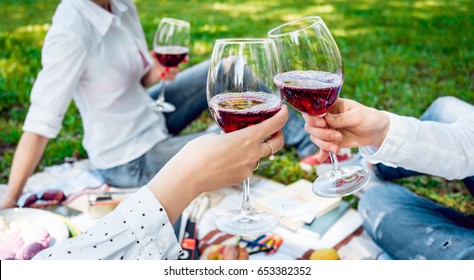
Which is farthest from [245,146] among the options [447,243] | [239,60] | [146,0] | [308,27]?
[146,0]

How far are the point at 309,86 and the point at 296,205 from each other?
1.38 meters

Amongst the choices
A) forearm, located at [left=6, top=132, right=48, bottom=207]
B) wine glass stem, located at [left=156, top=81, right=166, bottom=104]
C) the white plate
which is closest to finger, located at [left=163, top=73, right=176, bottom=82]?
wine glass stem, located at [left=156, top=81, right=166, bottom=104]

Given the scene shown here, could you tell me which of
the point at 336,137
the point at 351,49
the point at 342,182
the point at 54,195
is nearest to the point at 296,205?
the point at 342,182

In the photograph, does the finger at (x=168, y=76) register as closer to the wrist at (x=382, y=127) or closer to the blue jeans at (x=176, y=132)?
the blue jeans at (x=176, y=132)

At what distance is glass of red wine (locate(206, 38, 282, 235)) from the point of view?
1.54m

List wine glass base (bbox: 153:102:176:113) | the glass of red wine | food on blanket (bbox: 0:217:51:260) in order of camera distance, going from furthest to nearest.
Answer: wine glass base (bbox: 153:102:176:113)
food on blanket (bbox: 0:217:51:260)
the glass of red wine

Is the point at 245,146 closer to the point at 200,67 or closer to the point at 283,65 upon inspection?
the point at 283,65

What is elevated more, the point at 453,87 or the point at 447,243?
the point at 447,243

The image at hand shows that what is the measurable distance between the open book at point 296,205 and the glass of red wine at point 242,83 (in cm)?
138

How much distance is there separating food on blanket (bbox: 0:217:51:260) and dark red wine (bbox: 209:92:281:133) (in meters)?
0.90

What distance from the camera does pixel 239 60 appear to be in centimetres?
154

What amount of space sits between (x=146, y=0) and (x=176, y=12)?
1.36 meters

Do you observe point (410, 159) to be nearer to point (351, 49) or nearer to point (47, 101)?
point (47, 101)

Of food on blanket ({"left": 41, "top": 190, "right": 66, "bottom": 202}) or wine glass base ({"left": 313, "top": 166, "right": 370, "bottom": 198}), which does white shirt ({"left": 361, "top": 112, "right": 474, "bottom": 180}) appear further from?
food on blanket ({"left": 41, "top": 190, "right": 66, "bottom": 202})
